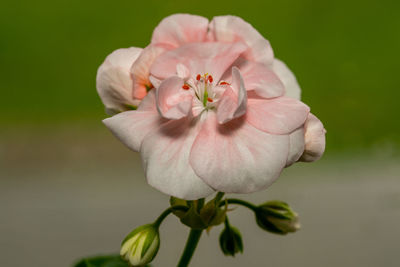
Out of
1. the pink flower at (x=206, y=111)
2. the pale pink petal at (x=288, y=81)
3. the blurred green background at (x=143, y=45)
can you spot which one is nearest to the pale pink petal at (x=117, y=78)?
the pink flower at (x=206, y=111)

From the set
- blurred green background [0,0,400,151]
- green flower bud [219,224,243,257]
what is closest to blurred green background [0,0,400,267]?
blurred green background [0,0,400,151]

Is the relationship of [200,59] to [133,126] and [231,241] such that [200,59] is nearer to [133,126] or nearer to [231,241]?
[133,126]

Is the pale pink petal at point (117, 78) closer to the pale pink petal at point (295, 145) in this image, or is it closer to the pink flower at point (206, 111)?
the pink flower at point (206, 111)

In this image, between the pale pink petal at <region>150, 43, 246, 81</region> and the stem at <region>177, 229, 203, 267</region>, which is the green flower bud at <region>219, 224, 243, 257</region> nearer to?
the stem at <region>177, 229, 203, 267</region>

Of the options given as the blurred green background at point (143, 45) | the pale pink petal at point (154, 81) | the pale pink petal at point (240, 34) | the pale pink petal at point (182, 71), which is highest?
the pale pink petal at point (240, 34)

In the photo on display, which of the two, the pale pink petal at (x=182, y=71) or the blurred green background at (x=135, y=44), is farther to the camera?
the blurred green background at (x=135, y=44)

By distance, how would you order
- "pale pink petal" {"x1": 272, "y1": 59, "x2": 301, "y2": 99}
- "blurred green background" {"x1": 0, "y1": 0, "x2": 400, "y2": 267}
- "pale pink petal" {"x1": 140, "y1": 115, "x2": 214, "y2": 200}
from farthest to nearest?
1. "blurred green background" {"x1": 0, "y1": 0, "x2": 400, "y2": 267}
2. "pale pink petal" {"x1": 272, "y1": 59, "x2": 301, "y2": 99}
3. "pale pink petal" {"x1": 140, "y1": 115, "x2": 214, "y2": 200}
